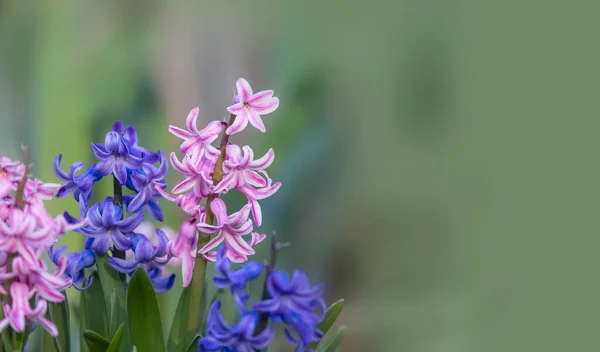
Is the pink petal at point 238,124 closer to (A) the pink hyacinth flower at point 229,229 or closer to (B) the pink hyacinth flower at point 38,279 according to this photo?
(A) the pink hyacinth flower at point 229,229

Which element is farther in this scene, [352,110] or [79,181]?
[352,110]

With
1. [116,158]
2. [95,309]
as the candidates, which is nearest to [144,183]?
[116,158]

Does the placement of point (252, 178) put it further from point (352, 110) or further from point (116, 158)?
point (352, 110)

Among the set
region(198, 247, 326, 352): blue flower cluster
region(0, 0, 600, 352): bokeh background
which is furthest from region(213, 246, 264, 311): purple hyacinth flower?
region(0, 0, 600, 352): bokeh background

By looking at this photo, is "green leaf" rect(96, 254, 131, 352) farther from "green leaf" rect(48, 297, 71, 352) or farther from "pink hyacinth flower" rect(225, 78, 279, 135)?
"pink hyacinth flower" rect(225, 78, 279, 135)

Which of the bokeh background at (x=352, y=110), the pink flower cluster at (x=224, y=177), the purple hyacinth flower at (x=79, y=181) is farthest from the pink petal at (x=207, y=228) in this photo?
the bokeh background at (x=352, y=110)

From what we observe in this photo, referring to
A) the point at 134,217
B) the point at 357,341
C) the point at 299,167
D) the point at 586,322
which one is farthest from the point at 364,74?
the point at 134,217
